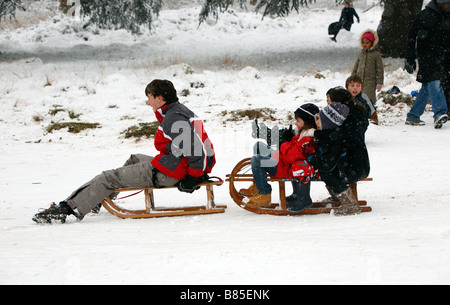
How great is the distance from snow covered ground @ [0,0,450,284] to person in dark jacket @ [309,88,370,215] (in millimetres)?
284

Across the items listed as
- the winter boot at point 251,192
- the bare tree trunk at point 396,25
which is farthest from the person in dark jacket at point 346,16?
the winter boot at point 251,192

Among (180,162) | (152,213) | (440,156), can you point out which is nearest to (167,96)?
(180,162)

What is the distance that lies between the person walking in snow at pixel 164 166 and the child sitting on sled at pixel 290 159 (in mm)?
571

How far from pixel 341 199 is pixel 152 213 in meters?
1.94

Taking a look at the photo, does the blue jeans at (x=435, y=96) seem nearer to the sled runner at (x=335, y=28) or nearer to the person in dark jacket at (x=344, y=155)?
the person in dark jacket at (x=344, y=155)

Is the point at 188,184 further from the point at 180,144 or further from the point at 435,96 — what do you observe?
the point at 435,96

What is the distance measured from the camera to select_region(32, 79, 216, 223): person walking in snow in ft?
16.0

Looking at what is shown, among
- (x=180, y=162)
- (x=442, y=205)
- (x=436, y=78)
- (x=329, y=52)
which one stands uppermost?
(x=329, y=52)

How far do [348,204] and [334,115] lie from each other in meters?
0.90

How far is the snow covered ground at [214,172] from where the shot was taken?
3.15 meters

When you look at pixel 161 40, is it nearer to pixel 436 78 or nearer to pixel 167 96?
pixel 436 78

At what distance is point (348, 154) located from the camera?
4.80 meters

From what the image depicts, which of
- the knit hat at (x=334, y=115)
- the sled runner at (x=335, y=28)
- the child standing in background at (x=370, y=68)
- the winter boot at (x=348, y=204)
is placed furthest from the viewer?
the sled runner at (x=335, y=28)

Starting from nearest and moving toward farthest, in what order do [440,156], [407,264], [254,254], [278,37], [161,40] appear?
[407,264], [254,254], [440,156], [161,40], [278,37]
